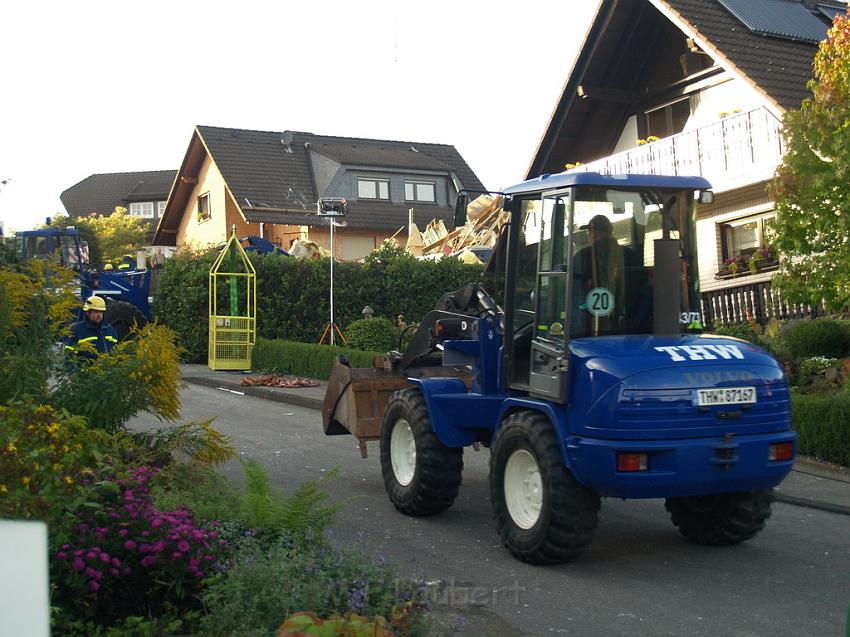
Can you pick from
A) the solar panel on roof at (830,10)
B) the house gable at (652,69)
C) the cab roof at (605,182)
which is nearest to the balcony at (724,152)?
the house gable at (652,69)

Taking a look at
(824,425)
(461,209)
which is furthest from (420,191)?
(461,209)

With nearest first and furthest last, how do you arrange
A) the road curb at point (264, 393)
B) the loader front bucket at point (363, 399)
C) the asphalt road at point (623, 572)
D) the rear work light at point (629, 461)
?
1. the asphalt road at point (623, 572)
2. the rear work light at point (629, 461)
3. the loader front bucket at point (363, 399)
4. the road curb at point (264, 393)

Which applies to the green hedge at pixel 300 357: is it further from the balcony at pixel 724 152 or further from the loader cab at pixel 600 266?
the loader cab at pixel 600 266

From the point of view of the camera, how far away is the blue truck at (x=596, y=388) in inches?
277

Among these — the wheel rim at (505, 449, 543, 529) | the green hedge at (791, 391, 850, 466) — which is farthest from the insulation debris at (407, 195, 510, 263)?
the wheel rim at (505, 449, 543, 529)

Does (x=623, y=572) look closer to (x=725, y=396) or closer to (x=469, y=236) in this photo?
(x=725, y=396)

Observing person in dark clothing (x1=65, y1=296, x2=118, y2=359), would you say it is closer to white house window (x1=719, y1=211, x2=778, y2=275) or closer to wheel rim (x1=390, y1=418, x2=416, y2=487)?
wheel rim (x1=390, y1=418, x2=416, y2=487)

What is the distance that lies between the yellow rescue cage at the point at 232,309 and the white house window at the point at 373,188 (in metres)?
22.5

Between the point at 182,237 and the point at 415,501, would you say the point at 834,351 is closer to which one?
the point at 415,501

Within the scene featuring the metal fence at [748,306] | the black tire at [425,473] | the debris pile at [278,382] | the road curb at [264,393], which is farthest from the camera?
the debris pile at [278,382]

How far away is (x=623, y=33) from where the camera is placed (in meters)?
25.0

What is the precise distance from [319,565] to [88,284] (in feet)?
74.0

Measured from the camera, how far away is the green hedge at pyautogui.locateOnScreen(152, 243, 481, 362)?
24641 millimetres

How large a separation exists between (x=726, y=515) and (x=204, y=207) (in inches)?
→ 1588
